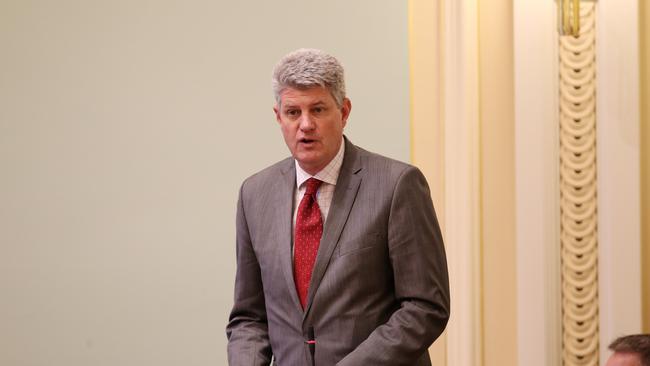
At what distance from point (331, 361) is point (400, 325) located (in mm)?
181

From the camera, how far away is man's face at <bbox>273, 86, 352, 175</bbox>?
228 centimetres

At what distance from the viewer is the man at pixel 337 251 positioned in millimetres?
2240

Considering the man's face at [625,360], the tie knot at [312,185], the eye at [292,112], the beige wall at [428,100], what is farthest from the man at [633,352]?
the beige wall at [428,100]

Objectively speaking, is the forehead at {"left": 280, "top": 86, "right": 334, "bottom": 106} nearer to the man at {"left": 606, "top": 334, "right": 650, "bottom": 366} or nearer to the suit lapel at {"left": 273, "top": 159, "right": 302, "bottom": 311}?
the suit lapel at {"left": 273, "top": 159, "right": 302, "bottom": 311}

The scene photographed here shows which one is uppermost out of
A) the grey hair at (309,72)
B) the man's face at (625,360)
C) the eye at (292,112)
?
the grey hair at (309,72)

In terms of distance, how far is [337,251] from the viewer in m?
2.26

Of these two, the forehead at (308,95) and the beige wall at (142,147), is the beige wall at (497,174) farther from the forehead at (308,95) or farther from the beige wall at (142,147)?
the forehead at (308,95)

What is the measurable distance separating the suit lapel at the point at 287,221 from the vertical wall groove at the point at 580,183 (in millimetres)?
1246

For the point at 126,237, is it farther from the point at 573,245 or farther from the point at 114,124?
the point at 573,245

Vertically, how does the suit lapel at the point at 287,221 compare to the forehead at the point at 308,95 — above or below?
below

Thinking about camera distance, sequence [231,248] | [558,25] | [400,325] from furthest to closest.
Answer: [231,248], [558,25], [400,325]

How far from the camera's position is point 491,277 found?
3.41 m

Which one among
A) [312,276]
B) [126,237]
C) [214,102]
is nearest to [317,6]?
[214,102]

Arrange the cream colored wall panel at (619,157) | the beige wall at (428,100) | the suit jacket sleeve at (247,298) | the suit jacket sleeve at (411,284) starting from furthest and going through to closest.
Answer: the beige wall at (428,100) → the cream colored wall panel at (619,157) → the suit jacket sleeve at (247,298) → the suit jacket sleeve at (411,284)
